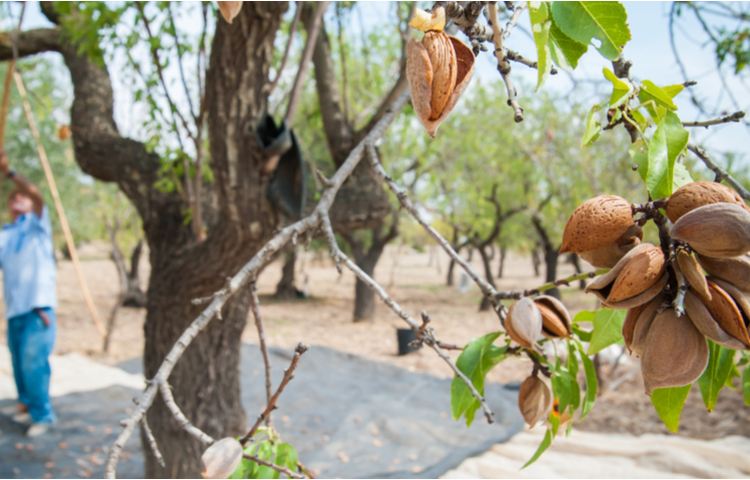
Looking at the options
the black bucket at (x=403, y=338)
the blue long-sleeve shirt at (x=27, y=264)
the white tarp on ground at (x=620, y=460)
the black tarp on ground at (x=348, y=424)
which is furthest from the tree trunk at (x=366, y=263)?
the white tarp on ground at (x=620, y=460)

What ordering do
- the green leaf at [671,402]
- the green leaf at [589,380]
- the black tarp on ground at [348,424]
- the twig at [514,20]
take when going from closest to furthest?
the twig at [514,20] → the green leaf at [671,402] → the green leaf at [589,380] → the black tarp on ground at [348,424]

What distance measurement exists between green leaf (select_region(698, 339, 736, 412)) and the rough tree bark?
2.10 metres

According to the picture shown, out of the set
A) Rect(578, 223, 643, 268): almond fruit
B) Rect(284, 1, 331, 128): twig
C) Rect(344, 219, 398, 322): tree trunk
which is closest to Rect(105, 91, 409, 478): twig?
Rect(578, 223, 643, 268): almond fruit

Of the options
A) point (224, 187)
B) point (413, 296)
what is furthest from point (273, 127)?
point (413, 296)

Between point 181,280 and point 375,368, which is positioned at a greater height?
point 181,280

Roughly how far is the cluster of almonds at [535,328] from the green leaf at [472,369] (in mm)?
82

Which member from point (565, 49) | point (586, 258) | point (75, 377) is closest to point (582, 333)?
point (586, 258)

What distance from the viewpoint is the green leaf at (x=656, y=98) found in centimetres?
63

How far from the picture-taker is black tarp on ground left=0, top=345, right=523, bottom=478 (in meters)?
3.97

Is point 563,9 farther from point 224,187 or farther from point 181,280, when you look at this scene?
point 181,280

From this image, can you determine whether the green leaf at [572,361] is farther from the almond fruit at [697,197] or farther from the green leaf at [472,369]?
the almond fruit at [697,197]

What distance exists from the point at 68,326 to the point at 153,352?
305 inches

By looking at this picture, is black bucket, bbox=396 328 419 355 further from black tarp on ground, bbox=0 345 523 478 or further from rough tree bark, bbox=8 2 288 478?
rough tree bark, bbox=8 2 288 478

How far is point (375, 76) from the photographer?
20.4 ft
